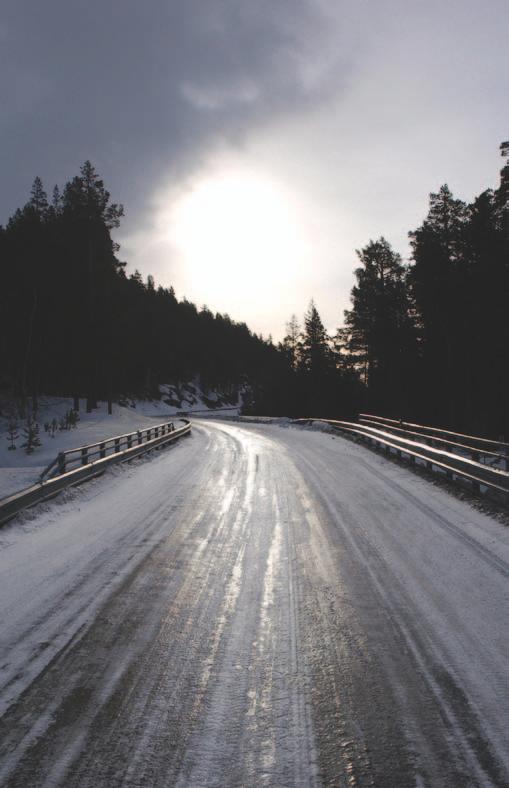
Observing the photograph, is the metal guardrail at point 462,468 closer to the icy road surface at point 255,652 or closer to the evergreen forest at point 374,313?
the icy road surface at point 255,652

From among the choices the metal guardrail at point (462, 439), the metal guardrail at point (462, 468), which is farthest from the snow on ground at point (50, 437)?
the metal guardrail at point (462, 439)

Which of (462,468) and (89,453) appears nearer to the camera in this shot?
(462,468)

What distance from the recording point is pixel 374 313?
4097cm

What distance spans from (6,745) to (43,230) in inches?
1449

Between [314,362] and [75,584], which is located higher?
[314,362]

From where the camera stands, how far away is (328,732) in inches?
101

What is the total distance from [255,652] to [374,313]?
40.4 metres

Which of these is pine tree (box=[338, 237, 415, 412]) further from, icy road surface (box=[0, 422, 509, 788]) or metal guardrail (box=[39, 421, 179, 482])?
icy road surface (box=[0, 422, 509, 788])

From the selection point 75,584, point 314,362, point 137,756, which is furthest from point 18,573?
point 314,362

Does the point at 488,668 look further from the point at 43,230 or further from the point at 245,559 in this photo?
the point at 43,230

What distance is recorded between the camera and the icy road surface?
93.4 inches

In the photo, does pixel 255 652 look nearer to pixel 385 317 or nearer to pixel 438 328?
pixel 438 328

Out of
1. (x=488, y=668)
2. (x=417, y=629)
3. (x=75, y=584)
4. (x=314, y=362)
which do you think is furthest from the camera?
(x=314, y=362)

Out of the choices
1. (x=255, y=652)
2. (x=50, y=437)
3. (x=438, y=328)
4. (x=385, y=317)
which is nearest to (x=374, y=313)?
(x=385, y=317)
